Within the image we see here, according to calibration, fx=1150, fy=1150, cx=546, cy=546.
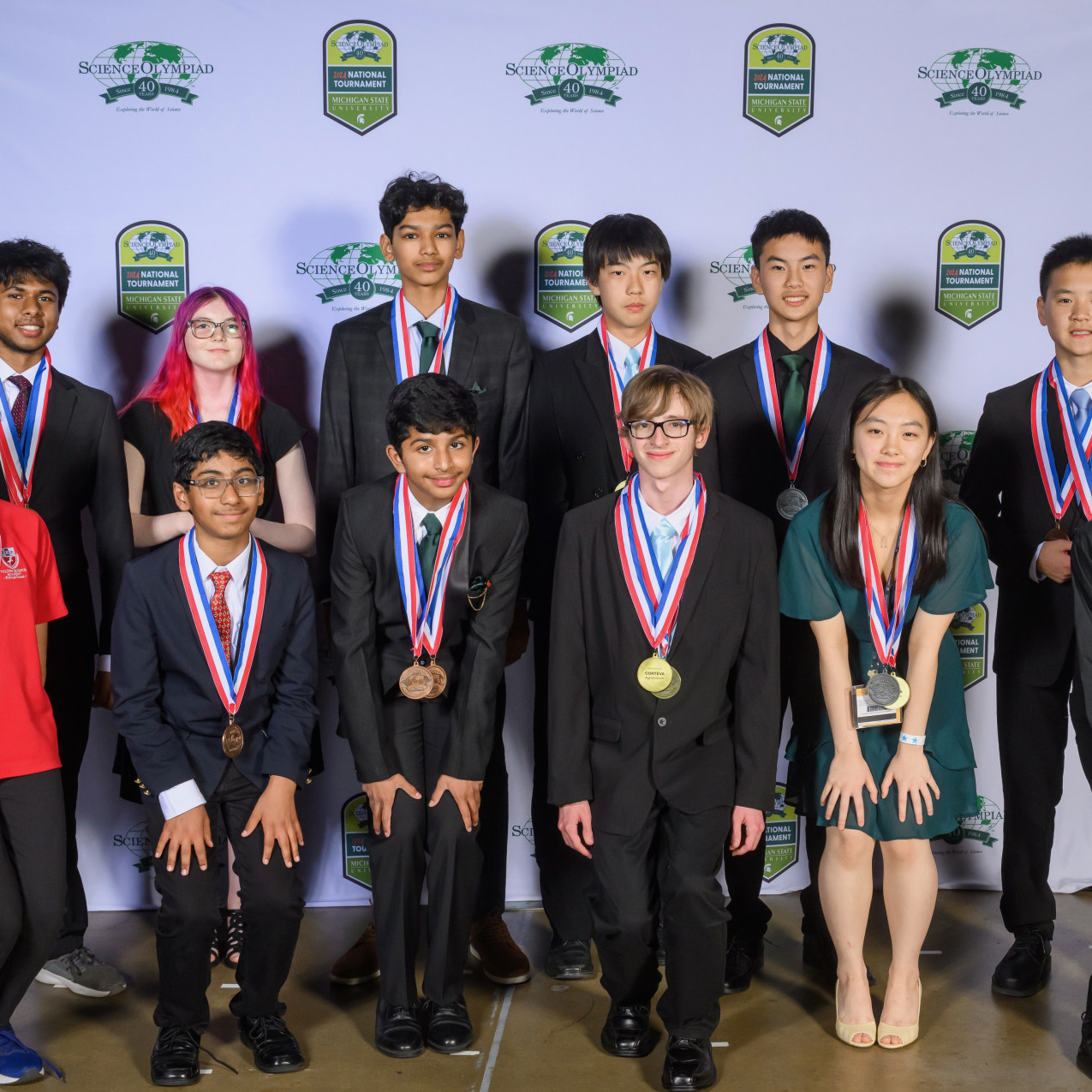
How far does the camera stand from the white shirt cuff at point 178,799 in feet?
9.46

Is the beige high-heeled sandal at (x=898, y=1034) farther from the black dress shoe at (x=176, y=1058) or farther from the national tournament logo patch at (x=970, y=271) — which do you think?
the national tournament logo patch at (x=970, y=271)

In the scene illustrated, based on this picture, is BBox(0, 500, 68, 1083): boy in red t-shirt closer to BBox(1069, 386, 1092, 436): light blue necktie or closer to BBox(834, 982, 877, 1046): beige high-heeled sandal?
BBox(834, 982, 877, 1046): beige high-heeled sandal

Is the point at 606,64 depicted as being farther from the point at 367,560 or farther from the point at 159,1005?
the point at 159,1005

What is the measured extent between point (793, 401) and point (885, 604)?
2.55 feet

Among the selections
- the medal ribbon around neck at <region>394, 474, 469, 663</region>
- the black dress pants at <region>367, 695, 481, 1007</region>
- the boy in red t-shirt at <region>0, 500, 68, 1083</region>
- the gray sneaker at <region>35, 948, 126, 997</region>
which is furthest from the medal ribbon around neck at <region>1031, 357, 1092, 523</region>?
the gray sneaker at <region>35, 948, 126, 997</region>

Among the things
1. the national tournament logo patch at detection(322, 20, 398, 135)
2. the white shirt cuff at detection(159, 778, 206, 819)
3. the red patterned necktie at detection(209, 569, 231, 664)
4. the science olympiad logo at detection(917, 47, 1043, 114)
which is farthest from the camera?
the science olympiad logo at detection(917, 47, 1043, 114)

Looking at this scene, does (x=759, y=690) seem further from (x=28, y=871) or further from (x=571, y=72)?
(x=571, y=72)

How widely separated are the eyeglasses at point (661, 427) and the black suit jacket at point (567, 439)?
622 mm

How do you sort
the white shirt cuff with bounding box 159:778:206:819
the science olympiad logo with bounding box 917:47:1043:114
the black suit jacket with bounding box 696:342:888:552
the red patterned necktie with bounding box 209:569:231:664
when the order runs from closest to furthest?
the white shirt cuff with bounding box 159:778:206:819 < the red patterned necktie with bounding box 209:569:231:664 < the black suit jacket with bounding box 696:342:888:552 < the science olympiad logo with bounding box 917:47:1043:114

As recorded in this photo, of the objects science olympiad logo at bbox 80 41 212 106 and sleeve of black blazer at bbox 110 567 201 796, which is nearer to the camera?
sleeve of black blazer at bbox 110 567 201 796

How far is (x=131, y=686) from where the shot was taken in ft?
9.64

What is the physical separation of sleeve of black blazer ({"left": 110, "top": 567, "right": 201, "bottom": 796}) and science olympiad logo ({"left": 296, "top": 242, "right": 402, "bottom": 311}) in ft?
5.15

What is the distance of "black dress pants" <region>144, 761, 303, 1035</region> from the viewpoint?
2.87 metres

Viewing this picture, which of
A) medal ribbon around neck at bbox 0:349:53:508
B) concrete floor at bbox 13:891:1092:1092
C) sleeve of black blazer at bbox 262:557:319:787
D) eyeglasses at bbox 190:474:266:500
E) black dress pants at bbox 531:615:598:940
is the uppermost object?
medal ribbon around neck at bbox 0:349:53:508
